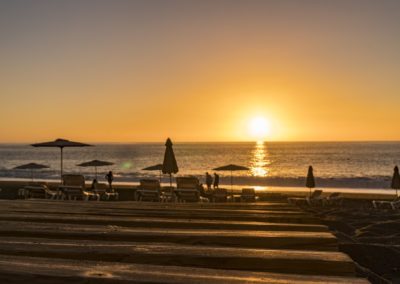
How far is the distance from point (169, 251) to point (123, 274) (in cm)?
35

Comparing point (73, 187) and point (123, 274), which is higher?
point (123, 274)

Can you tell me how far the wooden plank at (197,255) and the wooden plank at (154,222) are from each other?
0.51 m

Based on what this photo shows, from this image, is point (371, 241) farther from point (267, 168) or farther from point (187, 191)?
point (267, 168)

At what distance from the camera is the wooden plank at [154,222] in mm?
2354

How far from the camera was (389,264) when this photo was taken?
7.64 metres

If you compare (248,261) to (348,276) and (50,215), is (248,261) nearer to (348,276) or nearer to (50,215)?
(348,276)

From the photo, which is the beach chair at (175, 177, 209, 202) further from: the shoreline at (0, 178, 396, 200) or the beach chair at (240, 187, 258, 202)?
the shoreline at (0, 178, 396, 200)

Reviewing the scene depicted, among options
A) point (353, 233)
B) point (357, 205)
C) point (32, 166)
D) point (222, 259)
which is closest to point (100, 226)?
point (222, 259)

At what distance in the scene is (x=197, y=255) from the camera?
172cm

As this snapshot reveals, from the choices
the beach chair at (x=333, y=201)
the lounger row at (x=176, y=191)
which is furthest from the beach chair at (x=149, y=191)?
the beach chair at (x=333, y=201)

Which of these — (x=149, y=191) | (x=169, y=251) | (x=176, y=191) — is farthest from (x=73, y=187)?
(x=169, y=251)

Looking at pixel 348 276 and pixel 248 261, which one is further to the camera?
pixel 248 261

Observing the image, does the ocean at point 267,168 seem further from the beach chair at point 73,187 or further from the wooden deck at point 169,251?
the wooden deck at point 169,251

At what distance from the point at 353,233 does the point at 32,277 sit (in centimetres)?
1117
